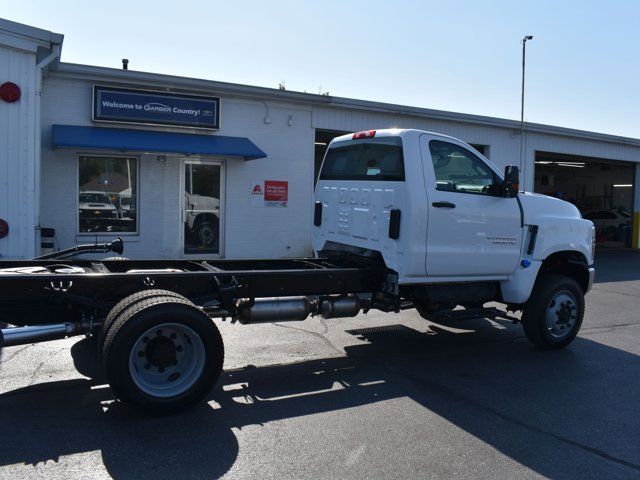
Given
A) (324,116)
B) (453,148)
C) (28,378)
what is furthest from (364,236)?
(324,116)

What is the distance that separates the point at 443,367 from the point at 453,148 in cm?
238

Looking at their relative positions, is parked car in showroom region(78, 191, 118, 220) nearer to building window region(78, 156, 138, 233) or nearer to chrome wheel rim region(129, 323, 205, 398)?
building window region(78, 156, 138, 233)

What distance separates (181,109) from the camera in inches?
540

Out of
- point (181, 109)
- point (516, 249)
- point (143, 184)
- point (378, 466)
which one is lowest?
point (378, 466)

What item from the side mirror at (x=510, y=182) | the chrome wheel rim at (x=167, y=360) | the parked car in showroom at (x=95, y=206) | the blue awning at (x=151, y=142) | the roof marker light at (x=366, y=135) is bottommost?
the chrome wheel rim at (x=167, y=360)

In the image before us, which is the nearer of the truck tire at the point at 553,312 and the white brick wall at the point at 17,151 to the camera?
the truck tire at the point at 553,312

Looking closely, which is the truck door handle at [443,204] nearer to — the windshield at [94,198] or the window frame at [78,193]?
the window frame at [78,193]

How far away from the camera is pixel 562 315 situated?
728 centimetres

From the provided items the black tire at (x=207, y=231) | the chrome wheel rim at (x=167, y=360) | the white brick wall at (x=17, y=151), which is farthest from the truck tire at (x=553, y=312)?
the black tire at (x=207, y=231)

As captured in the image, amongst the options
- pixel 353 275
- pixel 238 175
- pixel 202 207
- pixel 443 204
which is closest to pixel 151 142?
pixel 202 207

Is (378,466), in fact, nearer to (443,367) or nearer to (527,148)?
(443,367)

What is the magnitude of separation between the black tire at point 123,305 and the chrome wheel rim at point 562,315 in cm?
454

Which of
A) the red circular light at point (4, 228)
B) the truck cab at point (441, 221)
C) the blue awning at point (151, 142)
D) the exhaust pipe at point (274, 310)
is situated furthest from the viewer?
the blue awning at point (151, 142)

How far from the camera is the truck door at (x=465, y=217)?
6.34 m
